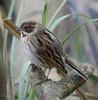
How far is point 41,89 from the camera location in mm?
1860

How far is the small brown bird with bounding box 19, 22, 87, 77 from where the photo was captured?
6.47 feet

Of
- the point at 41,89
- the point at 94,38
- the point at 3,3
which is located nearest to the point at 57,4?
the point at 94,38

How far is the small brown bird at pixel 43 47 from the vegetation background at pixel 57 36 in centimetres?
7

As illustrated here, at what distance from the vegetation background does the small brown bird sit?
0.07m

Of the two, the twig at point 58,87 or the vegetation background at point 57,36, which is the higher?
the twig at point 58,87

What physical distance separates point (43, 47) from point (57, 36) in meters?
1.24

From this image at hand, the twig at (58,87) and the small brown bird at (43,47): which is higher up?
the small brown bird at (43,47)

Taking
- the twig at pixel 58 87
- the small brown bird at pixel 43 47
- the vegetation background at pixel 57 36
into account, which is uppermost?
the small brown bird at pixel 43 47

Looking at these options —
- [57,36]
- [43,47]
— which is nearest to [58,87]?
[43,47]

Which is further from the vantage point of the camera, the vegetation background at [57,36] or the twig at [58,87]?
the vegetation background at [57,36]

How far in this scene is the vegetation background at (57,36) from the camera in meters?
2.05

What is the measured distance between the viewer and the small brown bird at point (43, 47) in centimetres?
197

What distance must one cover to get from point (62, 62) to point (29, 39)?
0.15 meters

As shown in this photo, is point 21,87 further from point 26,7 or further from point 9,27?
point 26,7
